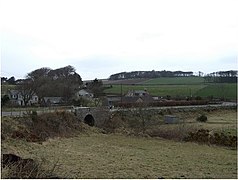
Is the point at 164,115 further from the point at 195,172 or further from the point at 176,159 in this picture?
the point at 195,172

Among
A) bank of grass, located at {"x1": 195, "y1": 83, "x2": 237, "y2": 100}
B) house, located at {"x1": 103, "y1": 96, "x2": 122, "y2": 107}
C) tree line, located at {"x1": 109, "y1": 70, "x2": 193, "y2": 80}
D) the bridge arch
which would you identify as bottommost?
the bridge arch

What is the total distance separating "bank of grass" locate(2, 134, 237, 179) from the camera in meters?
16.7

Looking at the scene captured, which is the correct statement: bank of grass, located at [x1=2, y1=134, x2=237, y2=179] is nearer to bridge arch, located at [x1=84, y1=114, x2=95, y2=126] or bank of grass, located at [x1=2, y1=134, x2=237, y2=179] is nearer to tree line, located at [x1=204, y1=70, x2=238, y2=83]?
bridge arch, located at [x1=84, y1=114, x2=95, y2=126]

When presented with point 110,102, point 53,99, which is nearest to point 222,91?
point 110,102

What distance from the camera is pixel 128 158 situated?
2159 centimetres

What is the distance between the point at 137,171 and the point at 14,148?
323 inches

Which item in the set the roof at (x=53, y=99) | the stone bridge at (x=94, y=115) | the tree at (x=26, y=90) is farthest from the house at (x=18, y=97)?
the stone bridge at (x=94, y=115)

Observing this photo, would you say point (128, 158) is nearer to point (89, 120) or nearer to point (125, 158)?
point (125, 158)

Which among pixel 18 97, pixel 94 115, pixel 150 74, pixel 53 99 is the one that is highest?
pixel 150 74

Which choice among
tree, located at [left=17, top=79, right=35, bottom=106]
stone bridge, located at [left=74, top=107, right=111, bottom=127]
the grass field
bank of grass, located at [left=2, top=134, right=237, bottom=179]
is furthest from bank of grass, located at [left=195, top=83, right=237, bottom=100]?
bank of grass, located at [left=2, top=134, right=237, bottom=179]

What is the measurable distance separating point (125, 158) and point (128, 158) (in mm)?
179

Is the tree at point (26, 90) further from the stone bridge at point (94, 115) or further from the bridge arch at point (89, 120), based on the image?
the bridge arch at point (89, 120)

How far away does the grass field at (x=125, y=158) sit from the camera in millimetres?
16625

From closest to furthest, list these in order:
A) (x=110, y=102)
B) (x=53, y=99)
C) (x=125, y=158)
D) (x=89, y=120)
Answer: (x=125, y=158) < (x=89, y=120) < (x=53, y=99) < (x=110, y=102)
